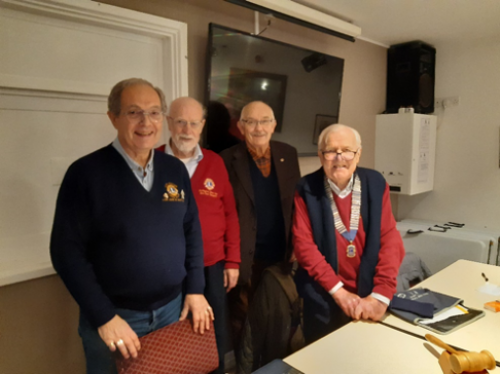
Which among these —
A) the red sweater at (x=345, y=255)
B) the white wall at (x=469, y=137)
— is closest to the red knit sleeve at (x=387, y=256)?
the red sweater at (x=345, y=255)

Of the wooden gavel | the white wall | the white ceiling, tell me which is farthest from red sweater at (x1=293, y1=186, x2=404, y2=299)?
the white wall

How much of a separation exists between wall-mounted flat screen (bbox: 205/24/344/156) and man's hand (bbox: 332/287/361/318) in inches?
33.8

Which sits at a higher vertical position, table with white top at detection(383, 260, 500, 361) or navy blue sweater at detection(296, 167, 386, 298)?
navy blue sweater at detection(296, 167, 386, 298)

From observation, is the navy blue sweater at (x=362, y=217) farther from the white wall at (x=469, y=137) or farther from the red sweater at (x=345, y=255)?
the white wall at (x=469, y=137)

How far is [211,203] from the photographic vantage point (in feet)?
4.52

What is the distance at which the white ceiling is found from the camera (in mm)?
2203

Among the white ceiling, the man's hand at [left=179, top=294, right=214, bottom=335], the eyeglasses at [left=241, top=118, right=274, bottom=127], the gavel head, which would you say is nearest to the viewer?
the gavel head

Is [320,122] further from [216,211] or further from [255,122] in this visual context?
[216,211]

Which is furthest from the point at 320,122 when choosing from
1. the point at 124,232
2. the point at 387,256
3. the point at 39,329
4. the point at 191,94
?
the point at 39,329

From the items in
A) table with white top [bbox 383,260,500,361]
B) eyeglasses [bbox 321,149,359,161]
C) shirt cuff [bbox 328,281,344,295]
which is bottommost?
table with white top [bbox 383,260,500,361]

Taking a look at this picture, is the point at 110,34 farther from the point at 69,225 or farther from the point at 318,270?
the point at 318,270

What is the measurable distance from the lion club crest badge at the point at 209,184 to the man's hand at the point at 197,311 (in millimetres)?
408

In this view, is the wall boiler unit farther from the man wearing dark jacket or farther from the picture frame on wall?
the man wearing dark jacket

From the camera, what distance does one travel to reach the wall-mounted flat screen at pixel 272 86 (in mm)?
1763
